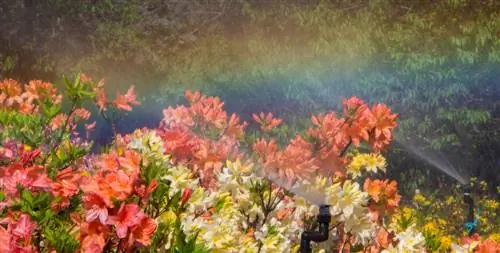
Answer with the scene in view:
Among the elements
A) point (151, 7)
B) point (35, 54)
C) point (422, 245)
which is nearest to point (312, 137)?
point (422, 245)

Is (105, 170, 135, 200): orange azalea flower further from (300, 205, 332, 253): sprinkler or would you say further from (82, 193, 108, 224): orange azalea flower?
(300, 205, 332, 253): sprinkler

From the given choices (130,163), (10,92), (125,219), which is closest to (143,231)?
(125,219)

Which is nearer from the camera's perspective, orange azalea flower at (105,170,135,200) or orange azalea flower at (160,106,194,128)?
orange azalea flower at (105,170,135,200)

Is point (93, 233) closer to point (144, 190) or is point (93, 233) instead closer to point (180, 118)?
point (144, 190)

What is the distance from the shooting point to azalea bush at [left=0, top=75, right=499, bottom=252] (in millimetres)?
1398

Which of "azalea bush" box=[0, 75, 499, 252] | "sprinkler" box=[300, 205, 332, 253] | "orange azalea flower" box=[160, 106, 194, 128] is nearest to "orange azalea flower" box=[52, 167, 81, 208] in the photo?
"azalea bush" box=[0, 75, 499, 252]

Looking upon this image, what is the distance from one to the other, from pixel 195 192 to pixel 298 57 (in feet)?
21.3

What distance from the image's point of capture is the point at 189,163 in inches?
103

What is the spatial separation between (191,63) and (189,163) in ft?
21.8

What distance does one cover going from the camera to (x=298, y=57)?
8.16 meters

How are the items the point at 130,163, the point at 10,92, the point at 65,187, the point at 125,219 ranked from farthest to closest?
1. the point at 10,92
2. the point at 65,187
3. the point at 130,163
4. the point at 125,219

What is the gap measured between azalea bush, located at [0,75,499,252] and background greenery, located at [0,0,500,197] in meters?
4.14

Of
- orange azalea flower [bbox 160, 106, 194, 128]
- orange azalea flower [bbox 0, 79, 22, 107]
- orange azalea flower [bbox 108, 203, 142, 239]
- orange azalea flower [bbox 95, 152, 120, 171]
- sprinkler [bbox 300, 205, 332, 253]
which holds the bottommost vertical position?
sprinkler [bbox 300, 205, 332, 253]

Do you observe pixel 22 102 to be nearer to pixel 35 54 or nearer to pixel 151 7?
pixel 35 54
